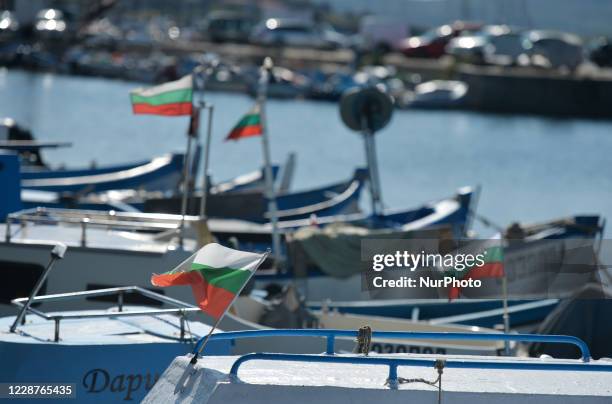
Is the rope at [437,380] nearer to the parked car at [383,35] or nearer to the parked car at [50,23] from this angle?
the parked car at [50,23]

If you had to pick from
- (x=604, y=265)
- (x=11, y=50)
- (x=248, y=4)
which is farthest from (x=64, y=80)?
(x=604, y=265)

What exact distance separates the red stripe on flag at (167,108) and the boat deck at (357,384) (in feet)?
25.6

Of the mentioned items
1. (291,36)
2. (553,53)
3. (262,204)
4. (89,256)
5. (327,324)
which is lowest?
(327,324)

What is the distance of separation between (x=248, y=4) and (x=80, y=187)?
87.0m

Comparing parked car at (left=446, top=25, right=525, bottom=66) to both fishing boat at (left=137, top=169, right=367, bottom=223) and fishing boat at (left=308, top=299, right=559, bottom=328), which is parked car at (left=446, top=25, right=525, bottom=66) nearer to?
fishing boat at (left=137, top=169, right=367, bottom=223)

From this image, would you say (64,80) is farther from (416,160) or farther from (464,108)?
(416,160)

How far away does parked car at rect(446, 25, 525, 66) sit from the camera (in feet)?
233

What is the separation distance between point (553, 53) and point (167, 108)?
186 ft

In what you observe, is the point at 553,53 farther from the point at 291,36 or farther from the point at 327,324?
the point at 327,324

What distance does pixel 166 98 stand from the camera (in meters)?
15.3

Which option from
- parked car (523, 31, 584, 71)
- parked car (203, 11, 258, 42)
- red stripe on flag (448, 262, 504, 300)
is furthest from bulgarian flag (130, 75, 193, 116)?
parked car (203, 11, 258, 42)

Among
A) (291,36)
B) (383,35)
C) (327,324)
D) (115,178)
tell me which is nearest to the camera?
(327,324)

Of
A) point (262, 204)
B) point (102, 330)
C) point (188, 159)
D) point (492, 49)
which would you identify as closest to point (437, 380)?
point (102, 330)

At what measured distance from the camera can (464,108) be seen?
6569cm
